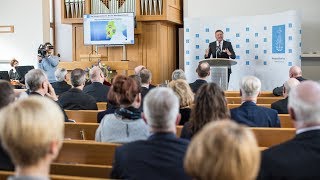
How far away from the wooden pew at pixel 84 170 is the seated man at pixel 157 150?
0.38m

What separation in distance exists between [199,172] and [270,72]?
9.82m

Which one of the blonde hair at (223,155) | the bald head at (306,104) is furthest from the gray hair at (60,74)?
the blonde hair at (223,155)

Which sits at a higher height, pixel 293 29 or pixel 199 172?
pixel 293 29

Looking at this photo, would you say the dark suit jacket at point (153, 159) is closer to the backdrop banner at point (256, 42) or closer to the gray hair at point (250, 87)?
the gray hair at point (250, 87)

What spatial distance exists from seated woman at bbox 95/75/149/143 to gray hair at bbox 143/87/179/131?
0.91 metres

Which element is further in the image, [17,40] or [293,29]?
[17,40]

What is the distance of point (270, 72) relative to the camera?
36.0ft

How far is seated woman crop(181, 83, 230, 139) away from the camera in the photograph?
3178 millimetres

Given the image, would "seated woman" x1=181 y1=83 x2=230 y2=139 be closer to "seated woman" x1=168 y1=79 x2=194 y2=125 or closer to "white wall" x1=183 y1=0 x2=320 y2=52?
"seated woman" x1=168 y1=79 x2=194 y2=125

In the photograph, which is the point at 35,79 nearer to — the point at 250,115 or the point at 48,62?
the point at 250,115

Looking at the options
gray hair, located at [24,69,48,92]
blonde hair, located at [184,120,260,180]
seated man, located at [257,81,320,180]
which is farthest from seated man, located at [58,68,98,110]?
blonde hair, located at [184,120,260,180]

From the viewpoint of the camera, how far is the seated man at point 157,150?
7.73 ft

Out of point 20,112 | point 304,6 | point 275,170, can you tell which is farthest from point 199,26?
point 20,112

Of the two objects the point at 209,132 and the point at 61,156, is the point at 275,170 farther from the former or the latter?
the point at 61,156
